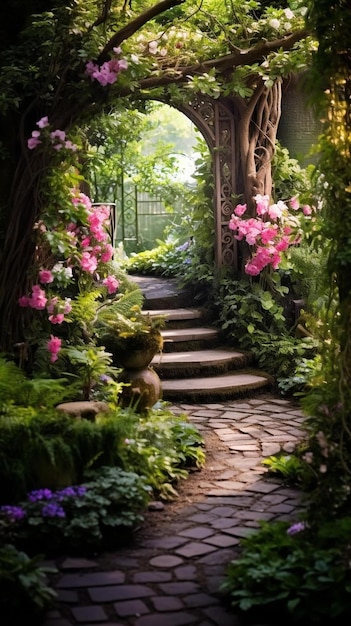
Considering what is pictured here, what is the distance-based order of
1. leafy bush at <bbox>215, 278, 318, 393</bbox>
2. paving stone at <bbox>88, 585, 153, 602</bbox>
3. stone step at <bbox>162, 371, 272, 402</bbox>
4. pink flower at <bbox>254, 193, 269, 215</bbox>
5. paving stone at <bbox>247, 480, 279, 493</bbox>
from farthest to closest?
pink flower at <bbox>254, 193, 269, 215</bbox> < leafy bush at <bbox>215, 278, 318, 393</bbox> < stone step at <bbox>162, 371, 272, 402</bbox> < paving stone at <bbox>247, 480, 279, 493</bbox> < paving stone at <bbox>88, 585, 153, 602</bbox>

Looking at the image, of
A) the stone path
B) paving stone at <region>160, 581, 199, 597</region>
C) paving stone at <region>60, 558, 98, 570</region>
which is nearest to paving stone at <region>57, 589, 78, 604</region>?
the stone path

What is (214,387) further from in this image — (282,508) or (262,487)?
(282,508)

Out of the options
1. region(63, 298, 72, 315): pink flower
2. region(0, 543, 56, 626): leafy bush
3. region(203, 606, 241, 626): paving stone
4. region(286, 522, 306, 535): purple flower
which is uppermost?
region(63, 298, 72, 315): pink flower

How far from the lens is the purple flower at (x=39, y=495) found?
5289mm

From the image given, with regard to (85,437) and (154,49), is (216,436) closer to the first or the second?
(85,437)

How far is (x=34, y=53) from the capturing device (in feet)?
25.2

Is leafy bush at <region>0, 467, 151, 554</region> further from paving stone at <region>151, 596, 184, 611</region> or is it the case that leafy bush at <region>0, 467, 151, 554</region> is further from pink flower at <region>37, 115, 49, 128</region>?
pink flower at <region>37, 115, 49, 128</region>

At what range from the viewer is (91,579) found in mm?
4785

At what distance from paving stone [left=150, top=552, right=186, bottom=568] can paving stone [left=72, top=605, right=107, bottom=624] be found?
66 centimetres

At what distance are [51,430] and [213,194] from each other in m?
5.93

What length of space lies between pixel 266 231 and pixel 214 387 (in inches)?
76.5

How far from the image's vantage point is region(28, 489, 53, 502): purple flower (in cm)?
529

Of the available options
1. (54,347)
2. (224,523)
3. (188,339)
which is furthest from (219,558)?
(188,339)

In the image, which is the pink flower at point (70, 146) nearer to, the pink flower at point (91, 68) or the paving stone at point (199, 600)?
the pink flower at point (91, 68)
